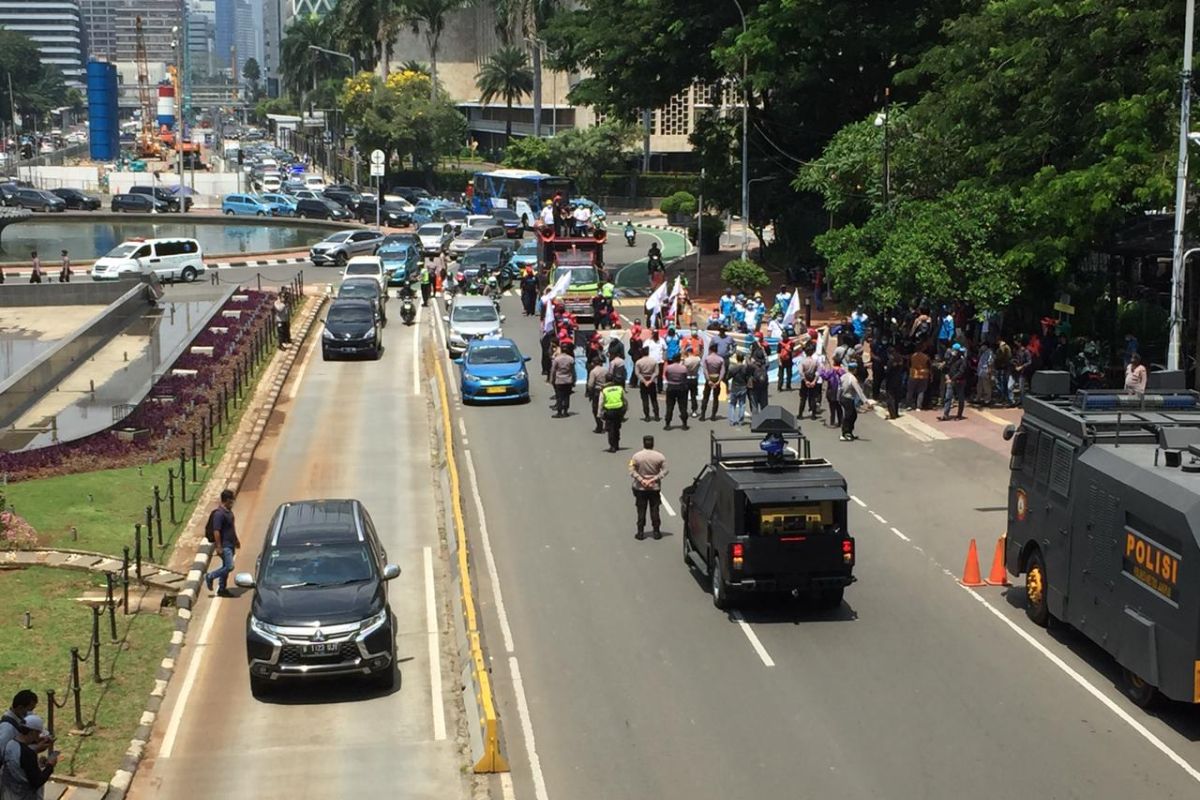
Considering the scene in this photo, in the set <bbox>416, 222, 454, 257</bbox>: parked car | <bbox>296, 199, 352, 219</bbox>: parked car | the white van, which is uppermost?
<bbox>296, 199, 352, 219</bbox>: parked car

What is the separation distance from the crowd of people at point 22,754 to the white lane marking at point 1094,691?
10422 mm

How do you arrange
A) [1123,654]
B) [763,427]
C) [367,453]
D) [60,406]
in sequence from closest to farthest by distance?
[1123,654] → [763,427] → [367,453] → [60,406]

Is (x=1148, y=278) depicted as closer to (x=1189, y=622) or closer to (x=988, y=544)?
(x=988, y=544)

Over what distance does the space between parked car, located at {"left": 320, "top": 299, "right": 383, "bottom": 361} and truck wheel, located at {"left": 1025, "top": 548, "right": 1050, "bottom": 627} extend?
26318 mm

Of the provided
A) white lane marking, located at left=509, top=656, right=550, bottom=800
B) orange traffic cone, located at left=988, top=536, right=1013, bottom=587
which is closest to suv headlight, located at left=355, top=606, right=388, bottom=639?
white lane marking, located at left=509, top=656, right=550, bottom=800

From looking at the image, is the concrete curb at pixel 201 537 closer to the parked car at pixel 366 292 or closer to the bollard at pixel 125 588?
the bollard at pixel 125 588

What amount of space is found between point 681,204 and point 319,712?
72639mm

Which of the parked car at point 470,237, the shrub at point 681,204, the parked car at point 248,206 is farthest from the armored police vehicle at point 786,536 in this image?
the parked car at point 248,206

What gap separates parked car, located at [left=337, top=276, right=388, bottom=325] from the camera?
48750 mm

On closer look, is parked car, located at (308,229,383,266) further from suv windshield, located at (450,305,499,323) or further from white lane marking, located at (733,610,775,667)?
white lane marking, located at (733,610,775,667)

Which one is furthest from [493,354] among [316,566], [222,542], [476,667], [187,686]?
[476,667]

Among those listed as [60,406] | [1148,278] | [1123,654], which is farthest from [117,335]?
[1123,654]

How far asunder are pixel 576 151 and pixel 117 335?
2373 inches

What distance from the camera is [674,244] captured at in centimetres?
8106
